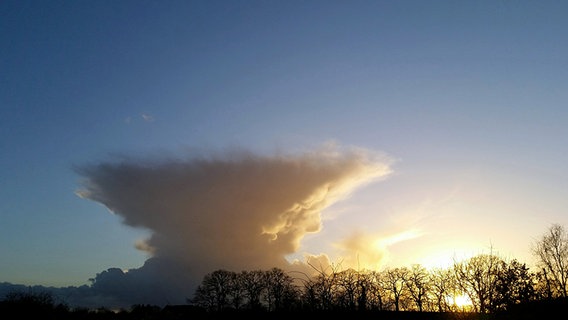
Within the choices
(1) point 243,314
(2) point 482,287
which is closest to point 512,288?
(2) point 482,287

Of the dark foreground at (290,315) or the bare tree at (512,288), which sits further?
the bare tree at (512,288)

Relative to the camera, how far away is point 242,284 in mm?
90000

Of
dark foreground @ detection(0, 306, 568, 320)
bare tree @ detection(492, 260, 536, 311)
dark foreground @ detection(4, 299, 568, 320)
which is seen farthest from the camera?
bare tree @ detection(492, 260, 536, 311)

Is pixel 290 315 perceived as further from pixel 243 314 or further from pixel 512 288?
pixel 512 288

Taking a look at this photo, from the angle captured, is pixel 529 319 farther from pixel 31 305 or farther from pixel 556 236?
pixel 556 236

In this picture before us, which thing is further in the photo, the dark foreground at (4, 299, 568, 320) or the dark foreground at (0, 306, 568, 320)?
the dark foreground at (4, 299, 568, 320)

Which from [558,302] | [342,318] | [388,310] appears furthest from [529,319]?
[342,318]

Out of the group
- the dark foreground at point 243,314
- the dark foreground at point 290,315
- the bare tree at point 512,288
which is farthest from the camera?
the bare tree at point 512,288

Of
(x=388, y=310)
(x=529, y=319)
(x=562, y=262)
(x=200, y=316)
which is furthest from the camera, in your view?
(x=562, y=262)

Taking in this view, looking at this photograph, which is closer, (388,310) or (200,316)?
(388,310)

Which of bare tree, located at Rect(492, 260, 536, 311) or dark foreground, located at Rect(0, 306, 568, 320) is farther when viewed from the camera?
bare tree, located at Rect(492, 260, 536, 311)

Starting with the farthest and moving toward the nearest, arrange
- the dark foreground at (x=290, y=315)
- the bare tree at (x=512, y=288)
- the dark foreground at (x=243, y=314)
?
the bare tree at (x=512, y=288) < the dark foreground at (x=243, y=314) < the dark foreground at (x=290, y=315)

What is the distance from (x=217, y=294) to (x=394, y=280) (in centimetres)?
4012

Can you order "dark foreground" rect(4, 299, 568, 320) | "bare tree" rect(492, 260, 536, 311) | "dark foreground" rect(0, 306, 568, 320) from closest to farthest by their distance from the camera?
"dark foreground" rect(0, 306, 568, 320) < "dark foreground" rect(4, 299, 568, 320) < "bare tree" rect(492, 260, 536, 311)
